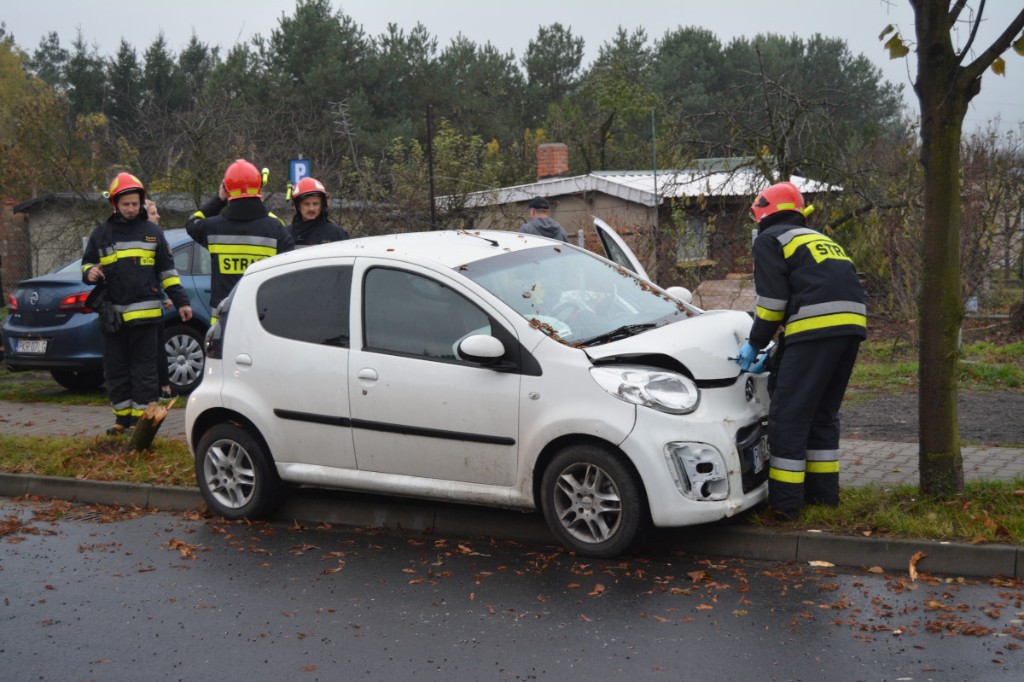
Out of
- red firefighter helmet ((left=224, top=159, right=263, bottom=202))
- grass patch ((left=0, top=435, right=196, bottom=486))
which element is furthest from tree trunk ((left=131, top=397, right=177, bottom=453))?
red firefighter helmet ((left=224, top=159, right=263, bottom=202))

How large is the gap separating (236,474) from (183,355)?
5224 mm

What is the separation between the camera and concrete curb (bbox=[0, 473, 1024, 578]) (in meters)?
5.73

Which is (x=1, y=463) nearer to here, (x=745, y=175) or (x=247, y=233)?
(x=247, y=233)

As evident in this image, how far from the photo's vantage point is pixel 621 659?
4.82 meters

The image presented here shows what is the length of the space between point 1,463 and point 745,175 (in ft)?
27.7

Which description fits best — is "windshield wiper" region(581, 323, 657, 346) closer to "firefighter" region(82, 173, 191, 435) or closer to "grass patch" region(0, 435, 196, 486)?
"grass patch" region(0, 435, 196, 486)

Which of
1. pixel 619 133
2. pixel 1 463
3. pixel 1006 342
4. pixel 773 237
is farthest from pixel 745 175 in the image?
pixel 619 133

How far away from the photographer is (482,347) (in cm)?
632

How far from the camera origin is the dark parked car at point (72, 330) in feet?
40.5

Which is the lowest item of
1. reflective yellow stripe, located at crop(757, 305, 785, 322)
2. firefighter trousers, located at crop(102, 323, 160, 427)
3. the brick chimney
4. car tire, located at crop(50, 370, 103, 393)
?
car tire, located at crop(50, 370, 103, 393)

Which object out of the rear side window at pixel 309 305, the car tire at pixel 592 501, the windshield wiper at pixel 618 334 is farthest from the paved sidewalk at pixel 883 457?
the rear side window at pixel 309 305

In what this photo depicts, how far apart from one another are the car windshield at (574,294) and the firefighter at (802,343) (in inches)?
29.9

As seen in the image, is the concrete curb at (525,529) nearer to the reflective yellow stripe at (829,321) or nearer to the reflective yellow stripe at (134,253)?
the reflective yellow stripe at (829,321)

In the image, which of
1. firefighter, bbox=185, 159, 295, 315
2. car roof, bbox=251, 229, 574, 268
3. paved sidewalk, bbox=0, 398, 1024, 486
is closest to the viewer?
car roof, bbox=251, 229, 574, 268
